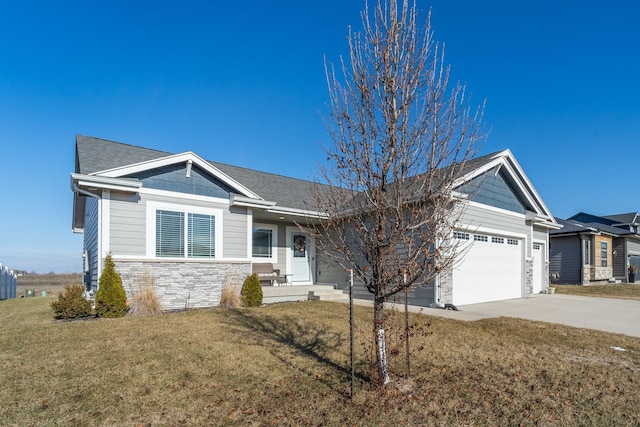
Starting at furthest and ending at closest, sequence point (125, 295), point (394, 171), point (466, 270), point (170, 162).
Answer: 1. point (466, 270)
2. point (170, 162)
3. point (125, 295)
4. point (394, 171)

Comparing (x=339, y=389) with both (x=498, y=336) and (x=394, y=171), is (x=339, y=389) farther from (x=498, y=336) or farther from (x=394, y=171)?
(x=498, y=336)

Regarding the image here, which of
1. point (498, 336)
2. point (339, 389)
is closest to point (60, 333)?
point (339, 389)

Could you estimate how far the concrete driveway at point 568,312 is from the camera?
944 centimetres

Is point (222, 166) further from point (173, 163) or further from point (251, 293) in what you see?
point (251, 293)

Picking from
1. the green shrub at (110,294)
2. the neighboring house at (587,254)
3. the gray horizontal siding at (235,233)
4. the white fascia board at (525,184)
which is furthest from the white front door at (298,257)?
the neighboring house at (587,254)

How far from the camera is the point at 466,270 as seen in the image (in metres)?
12.6

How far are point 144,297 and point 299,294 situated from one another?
5289mm

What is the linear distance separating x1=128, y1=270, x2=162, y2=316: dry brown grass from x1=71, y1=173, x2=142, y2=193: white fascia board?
7.80ft

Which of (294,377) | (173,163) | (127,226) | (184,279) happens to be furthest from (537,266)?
(127,226)

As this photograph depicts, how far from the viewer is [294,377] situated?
16.7 feet

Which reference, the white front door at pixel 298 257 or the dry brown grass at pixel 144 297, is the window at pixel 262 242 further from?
the dry brown grass at pixel 144 297

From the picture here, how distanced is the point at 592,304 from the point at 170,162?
51.2 feet

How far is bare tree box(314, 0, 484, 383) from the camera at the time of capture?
4.37 m

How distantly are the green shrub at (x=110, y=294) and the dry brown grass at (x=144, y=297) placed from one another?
37 centimetres
